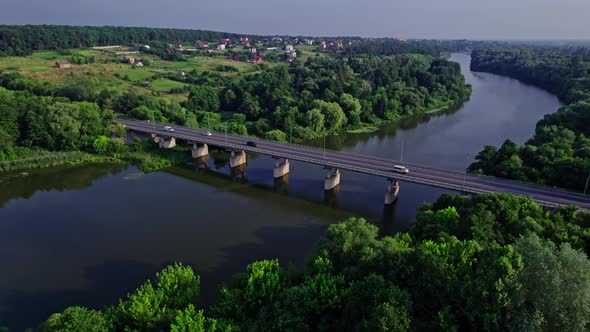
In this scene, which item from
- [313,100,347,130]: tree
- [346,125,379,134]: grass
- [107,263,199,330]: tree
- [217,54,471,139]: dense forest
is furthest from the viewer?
[346,125,379,134]: grass

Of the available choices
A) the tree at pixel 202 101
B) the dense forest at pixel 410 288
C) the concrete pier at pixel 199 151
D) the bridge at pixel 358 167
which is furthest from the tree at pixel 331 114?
the dense forest at pixel 410 288

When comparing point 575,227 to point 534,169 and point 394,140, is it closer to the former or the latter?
point 534,169

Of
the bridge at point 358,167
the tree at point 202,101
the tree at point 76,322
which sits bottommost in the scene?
the tree at point 76,322

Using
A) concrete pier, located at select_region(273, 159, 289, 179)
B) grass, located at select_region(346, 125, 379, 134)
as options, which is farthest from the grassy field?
concrete pier, located at select_region(273, 159, 289, 179)

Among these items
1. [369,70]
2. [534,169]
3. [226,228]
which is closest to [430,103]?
[369,70]

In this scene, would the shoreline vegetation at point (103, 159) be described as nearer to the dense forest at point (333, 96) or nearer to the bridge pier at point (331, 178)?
the dense forest at point (333, 96)

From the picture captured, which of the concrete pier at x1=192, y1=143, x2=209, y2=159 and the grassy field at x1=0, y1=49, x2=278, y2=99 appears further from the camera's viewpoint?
the grassy field at x1=0, y1=49, x2=278, y2=99

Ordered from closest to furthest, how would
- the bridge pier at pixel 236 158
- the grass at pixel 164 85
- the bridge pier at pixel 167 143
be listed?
the bridge pier at pixel 236 158 → the bridge pier at pixel 167 143 → the grass at pixel 164 85

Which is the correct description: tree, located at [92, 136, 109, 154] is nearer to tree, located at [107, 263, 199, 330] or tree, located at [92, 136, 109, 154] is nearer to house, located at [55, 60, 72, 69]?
tree, located at [107, 263, 199, 330]

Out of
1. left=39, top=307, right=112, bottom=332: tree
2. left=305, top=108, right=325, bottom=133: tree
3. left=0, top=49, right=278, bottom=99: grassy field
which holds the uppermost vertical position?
left=0, top=49, right=278, bottom=99: grassy field
